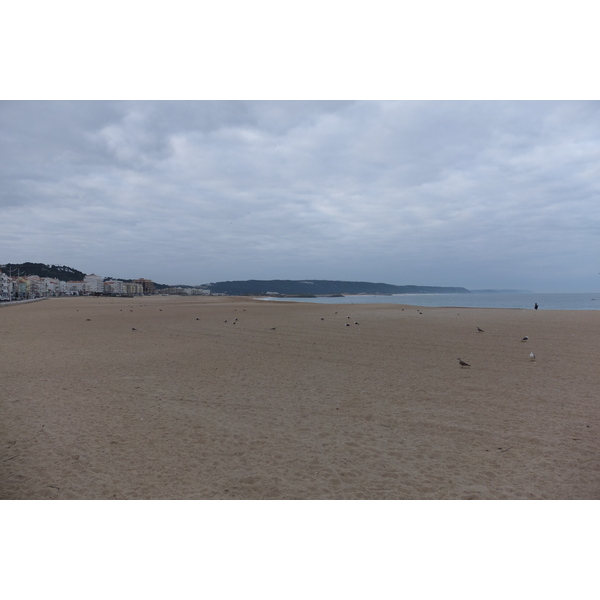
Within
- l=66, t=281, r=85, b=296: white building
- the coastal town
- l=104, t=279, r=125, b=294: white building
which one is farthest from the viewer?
l=104, t=279, r=125, b=294: white building

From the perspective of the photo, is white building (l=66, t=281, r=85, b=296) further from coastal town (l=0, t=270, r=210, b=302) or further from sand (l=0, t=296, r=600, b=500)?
sand (l=0, t=296, r=600, b=500)

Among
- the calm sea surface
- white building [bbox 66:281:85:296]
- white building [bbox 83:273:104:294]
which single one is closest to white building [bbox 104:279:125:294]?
white building [bbox 83:273:104:294]

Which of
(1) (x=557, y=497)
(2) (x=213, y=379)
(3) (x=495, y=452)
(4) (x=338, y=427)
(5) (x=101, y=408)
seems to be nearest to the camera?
(1) (x=557, y=497)

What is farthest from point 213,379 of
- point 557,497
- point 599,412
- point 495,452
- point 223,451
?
point 599,412

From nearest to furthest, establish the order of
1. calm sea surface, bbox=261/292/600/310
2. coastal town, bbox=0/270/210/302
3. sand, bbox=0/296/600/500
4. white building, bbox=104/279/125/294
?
sand, bbox=0/296/600/500
calm sea surface, bbox=261/292/600/310
coastal town, bbox=0/270/210/302
white building, bbox=104/279/125/294

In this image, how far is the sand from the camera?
12.3ft

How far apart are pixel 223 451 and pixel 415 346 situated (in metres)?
8.81

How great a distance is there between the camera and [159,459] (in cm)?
431

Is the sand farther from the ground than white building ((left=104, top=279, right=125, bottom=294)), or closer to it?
closer to it

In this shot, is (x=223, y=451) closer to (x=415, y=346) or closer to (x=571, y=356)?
(x=415, y=346)

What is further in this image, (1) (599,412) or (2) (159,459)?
(1) (599,412)

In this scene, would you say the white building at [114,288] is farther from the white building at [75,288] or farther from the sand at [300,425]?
the sand at [300,425]

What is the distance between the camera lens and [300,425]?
17.7 feet

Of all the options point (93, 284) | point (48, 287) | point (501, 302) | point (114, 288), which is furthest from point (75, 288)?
point (501, 302)
